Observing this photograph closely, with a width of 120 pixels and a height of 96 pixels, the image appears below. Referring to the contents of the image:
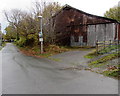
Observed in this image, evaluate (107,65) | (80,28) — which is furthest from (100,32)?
(107,65)

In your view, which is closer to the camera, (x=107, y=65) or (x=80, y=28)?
(x=107, y=65)

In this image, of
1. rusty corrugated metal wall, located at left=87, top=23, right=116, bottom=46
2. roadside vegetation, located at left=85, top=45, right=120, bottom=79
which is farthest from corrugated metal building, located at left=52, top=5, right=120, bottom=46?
roadside vegetation, located at left=85, top=45, right=120, bottom=79

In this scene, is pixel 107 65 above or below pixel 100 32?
below

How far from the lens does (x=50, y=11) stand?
21.1 meters

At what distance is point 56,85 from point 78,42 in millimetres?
16526

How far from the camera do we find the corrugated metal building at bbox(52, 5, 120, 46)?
1897cm

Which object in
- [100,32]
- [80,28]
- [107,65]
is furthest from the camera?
[80,28]

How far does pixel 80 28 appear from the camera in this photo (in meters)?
21.1

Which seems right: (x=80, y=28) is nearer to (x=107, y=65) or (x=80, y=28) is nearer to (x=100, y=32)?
(x=100, y=32)

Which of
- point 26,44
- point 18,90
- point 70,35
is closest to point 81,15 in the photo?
point 70,35

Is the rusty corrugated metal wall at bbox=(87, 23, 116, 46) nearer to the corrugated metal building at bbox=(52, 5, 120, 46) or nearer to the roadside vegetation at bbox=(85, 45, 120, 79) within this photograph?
the corrugated metal building at bbox=(52, 5, 120, 46)

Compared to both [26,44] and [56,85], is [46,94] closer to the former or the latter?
[56,85]

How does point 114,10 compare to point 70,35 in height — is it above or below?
above

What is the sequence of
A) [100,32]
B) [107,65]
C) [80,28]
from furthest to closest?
[80,28], [100,32], [107,65]
